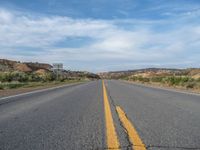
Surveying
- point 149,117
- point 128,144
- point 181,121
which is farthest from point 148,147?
point 149,117

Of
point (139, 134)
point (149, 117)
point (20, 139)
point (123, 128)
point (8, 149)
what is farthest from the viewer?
point (149, 117)

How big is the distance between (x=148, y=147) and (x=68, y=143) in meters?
1.36

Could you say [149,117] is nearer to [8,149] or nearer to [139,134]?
[139,134]

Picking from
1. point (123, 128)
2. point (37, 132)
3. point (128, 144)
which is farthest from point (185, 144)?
point (37, 132)

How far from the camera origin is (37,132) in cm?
620

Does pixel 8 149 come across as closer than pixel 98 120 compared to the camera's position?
Yes

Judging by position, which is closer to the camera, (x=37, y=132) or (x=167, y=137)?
(x=167, y=137)

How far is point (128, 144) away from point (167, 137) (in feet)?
3.22

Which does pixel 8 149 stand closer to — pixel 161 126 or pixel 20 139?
pixel 20 139

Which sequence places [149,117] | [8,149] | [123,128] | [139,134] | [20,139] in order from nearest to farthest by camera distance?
[8,149], [20,139], [139,134], [123,128], [149,117]

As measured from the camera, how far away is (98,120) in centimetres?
796

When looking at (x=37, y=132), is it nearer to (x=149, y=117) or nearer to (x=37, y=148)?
(x=37, y=148)

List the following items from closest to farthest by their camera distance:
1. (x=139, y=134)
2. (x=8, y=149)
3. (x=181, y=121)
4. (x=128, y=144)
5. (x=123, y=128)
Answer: (x=8, y=149) → (x=128, y=144) → (x=139, y=134) → (x=123, y=128) → (x=181, y=121)

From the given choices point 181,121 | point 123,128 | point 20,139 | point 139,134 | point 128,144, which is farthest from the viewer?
point 181,121
